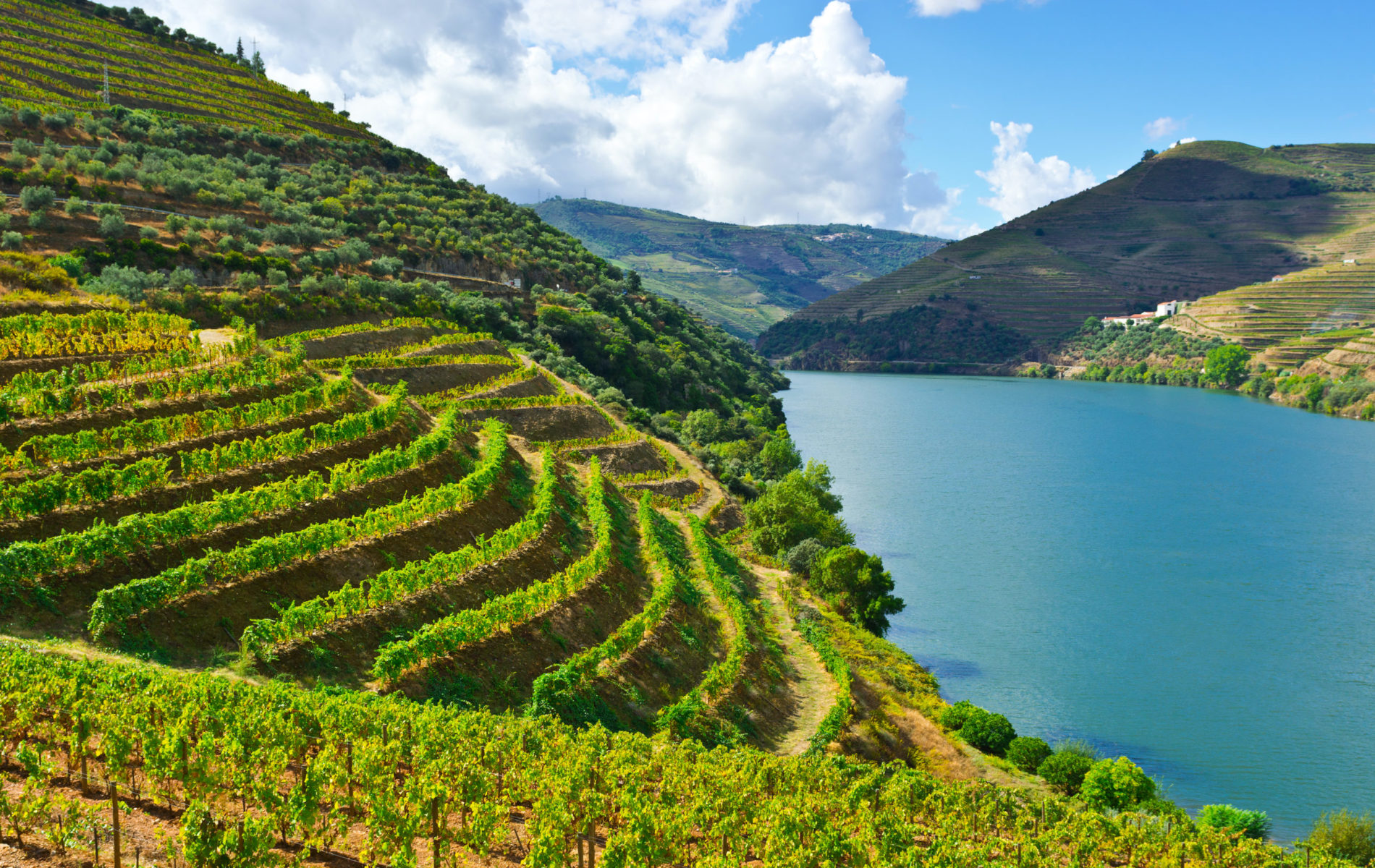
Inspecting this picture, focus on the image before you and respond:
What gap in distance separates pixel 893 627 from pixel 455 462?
29.7m

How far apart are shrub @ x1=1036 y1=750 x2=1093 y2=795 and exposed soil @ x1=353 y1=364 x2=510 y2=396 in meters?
35.2

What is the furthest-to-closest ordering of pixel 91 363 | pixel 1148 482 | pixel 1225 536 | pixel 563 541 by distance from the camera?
pixel 1148 482 → pixel 1225 536 → pixel 563 541 → pixel 91 363

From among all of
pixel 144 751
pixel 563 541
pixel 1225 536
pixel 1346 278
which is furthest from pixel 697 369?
pixel 1346 278

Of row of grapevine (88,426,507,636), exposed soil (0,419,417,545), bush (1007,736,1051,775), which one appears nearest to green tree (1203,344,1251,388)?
bush (1007,736,1051,775)

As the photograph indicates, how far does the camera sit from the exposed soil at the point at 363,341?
157 feet

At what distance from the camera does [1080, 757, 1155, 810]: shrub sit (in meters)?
26.2

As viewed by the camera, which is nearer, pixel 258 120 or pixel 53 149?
pixel 53 149

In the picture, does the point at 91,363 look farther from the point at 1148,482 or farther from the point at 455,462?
the point at 1148,482

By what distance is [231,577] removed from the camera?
2028cm

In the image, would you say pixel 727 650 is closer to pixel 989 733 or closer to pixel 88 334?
pixel 989 733

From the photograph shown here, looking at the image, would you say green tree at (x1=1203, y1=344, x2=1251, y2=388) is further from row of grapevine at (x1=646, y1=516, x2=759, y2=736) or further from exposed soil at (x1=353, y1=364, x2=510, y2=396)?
exposed soil at (x1=353, y1=364, x2=510, y2=396)

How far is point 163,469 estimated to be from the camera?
73.8ft

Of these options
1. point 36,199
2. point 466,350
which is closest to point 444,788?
point 466,350

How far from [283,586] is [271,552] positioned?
0.95 m
